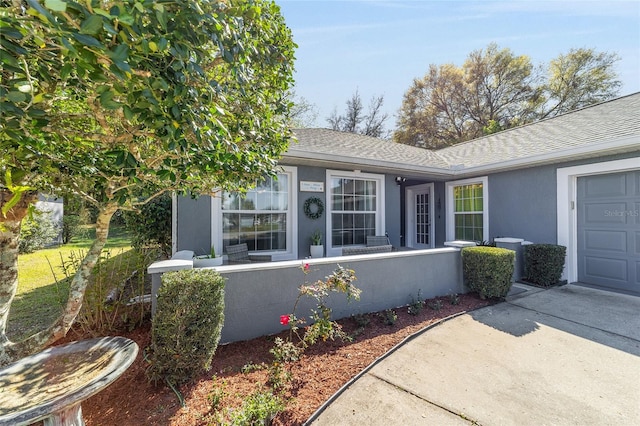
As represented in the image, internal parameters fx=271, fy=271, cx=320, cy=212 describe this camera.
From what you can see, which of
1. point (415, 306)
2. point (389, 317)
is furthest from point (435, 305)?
point (389, 317)

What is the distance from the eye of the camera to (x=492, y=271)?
4.76 meters

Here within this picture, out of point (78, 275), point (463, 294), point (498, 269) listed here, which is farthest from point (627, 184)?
point (78, 275)

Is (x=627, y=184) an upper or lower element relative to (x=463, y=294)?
upper

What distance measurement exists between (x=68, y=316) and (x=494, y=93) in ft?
88.0

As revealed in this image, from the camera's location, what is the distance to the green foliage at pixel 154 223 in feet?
21.1

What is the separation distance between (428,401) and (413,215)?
8733 millimetres

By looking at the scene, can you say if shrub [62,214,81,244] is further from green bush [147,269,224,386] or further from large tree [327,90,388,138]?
large tree [327,90,388,138]

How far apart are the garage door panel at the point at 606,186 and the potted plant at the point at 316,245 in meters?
5.96

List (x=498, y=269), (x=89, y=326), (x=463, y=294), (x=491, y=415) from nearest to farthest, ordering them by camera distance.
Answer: (x=491, y=415), (x=89, y=326), (x=498, y=269), (x=463, y=294)

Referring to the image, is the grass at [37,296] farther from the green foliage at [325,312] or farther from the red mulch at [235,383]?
the green foliage at [325,312]

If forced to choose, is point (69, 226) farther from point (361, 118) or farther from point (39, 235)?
point (361, 118)

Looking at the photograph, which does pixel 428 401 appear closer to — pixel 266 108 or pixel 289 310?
pixel 289 310

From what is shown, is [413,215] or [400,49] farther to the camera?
[413,215]

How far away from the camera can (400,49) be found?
973cm
